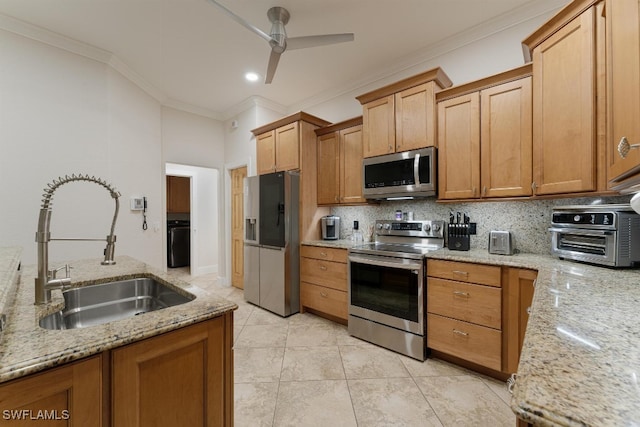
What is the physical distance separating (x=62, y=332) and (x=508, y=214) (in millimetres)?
2875

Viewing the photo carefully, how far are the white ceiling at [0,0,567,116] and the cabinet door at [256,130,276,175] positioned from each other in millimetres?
734

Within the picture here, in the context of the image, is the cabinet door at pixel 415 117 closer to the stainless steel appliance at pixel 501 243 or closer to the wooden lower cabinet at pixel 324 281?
the stainless steel appliance at pixel 501 243

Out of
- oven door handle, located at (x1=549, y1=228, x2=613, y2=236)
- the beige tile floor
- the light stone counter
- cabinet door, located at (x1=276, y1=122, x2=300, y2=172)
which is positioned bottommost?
the beige tile floor

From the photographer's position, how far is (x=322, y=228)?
344 centimetres

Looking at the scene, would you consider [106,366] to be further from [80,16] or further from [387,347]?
[80,16]

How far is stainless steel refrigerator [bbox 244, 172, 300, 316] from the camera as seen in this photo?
3.10m

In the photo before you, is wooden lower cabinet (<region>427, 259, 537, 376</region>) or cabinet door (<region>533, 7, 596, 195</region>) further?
wooden lower cabinet (<region>427, 259, 537, 376</region>)

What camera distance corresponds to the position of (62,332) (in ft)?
2.47

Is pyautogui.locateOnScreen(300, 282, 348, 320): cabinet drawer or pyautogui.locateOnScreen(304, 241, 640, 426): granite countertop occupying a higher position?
pyautogui.locateOnScreen(304, 241, 640, 426): granite countertop

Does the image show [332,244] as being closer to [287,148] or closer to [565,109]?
[287,148]

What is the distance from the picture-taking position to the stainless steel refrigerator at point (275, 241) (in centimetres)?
310

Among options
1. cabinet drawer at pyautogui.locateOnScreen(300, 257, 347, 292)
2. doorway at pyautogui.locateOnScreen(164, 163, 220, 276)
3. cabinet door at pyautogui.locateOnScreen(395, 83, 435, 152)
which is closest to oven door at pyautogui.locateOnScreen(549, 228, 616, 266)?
cabinet door at pyautogui.locateOnScreen(395, 83, 435, 152)

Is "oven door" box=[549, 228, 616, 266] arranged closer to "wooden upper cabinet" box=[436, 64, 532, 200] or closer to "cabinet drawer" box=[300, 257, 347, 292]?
"wooden upper cabinet" box=[436, 64, 532, 200]

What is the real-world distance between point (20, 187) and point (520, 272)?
4.17 metres
